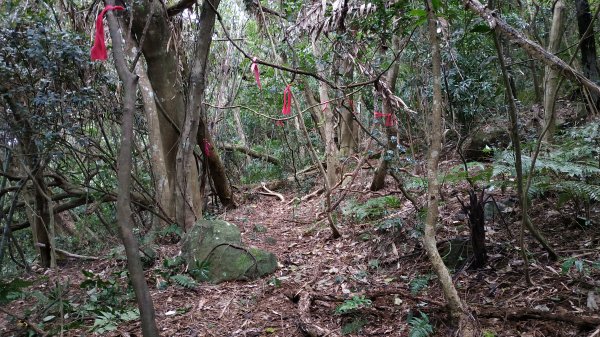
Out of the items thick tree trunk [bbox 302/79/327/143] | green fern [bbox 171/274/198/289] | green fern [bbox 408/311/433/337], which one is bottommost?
green fern [bbox 408/311/433/337]

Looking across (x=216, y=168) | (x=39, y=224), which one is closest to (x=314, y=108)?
(x=216, y=168)

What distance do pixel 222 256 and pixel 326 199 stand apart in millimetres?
1703

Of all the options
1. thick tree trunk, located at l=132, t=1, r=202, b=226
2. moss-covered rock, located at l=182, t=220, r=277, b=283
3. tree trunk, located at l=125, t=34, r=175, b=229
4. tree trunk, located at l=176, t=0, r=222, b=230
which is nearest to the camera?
moss-covered rock, located at l=182, t=220, r=277, b=283

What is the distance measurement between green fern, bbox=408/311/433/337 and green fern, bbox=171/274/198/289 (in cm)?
222

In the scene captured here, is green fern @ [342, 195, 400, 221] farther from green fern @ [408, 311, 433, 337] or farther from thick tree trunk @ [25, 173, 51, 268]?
thick tree trunk @ [25, 173, 51, 268]

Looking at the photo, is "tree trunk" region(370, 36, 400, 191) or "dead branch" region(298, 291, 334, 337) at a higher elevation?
"tree trunk" region(370, 36, 400, 191)

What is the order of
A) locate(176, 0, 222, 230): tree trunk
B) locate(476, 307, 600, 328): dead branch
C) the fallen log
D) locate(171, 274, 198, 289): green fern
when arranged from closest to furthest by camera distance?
locate(476, 307, 600, 328): dead branch, locate(171, 274, 198, 289): green fern, locate(176, 0, 222, 230): tree trunk, the fallen log

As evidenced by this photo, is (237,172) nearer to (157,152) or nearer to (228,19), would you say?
(228,19)

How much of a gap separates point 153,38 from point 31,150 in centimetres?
210

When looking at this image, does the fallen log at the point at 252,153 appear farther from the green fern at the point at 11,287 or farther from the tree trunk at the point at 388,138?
the green fern at the point at 11,287

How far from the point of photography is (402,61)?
762 cm

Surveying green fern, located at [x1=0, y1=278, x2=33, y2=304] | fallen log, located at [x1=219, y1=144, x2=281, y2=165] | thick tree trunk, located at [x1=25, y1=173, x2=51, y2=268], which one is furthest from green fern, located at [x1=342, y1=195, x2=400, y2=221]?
fallen log, located at [x1=219, y1=144, x2=281, y2=165]

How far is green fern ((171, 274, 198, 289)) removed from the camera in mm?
4129

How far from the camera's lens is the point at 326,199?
18.5 feet
